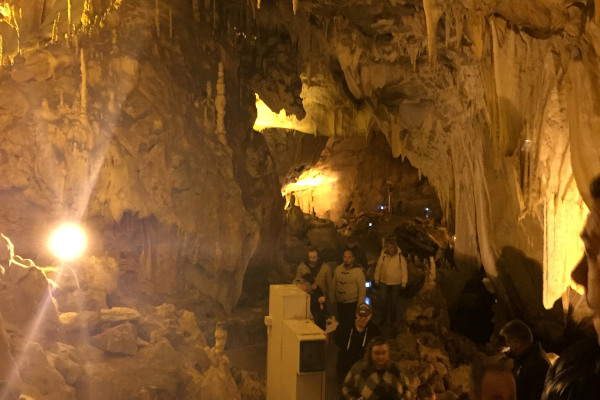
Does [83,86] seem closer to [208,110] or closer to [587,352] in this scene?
[208,110]

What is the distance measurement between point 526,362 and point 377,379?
819mm

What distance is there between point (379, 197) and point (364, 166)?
1098 millimetres

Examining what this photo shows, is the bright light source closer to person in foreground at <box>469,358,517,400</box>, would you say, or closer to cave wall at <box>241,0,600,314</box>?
cave wall at <box>241,0,600,314</box>

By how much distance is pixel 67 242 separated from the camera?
7379 mm

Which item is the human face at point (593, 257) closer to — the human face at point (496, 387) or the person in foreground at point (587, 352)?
the person in foreground at point (587, 352)

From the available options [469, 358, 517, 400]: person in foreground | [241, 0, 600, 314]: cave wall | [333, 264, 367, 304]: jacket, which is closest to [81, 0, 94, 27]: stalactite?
[241, 0, 600, 314]: cave wall

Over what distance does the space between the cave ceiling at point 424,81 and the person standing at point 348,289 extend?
1665 millimetres

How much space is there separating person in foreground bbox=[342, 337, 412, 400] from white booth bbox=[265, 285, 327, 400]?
40cm

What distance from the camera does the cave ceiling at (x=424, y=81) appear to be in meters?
4.51

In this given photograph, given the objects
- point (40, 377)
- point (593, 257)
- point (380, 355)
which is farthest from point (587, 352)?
point (40, 377)

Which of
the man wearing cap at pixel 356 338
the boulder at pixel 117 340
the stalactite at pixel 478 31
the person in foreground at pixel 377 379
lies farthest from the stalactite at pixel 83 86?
the person in foreground at pixel 377 379

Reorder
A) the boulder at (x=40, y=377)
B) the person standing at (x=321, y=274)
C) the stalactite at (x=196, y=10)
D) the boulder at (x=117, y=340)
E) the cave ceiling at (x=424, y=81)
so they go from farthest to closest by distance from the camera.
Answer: the stalactite at (x=196, y=10)
the person standing at (x=321, y=274)
the boulder at (x=117, y=340)
the cave ceiling at (x=424, y=81)
the boulder at (x=40, y=377)

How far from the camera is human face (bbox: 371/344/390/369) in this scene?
10.1 ft

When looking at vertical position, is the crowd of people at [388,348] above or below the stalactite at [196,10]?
below
